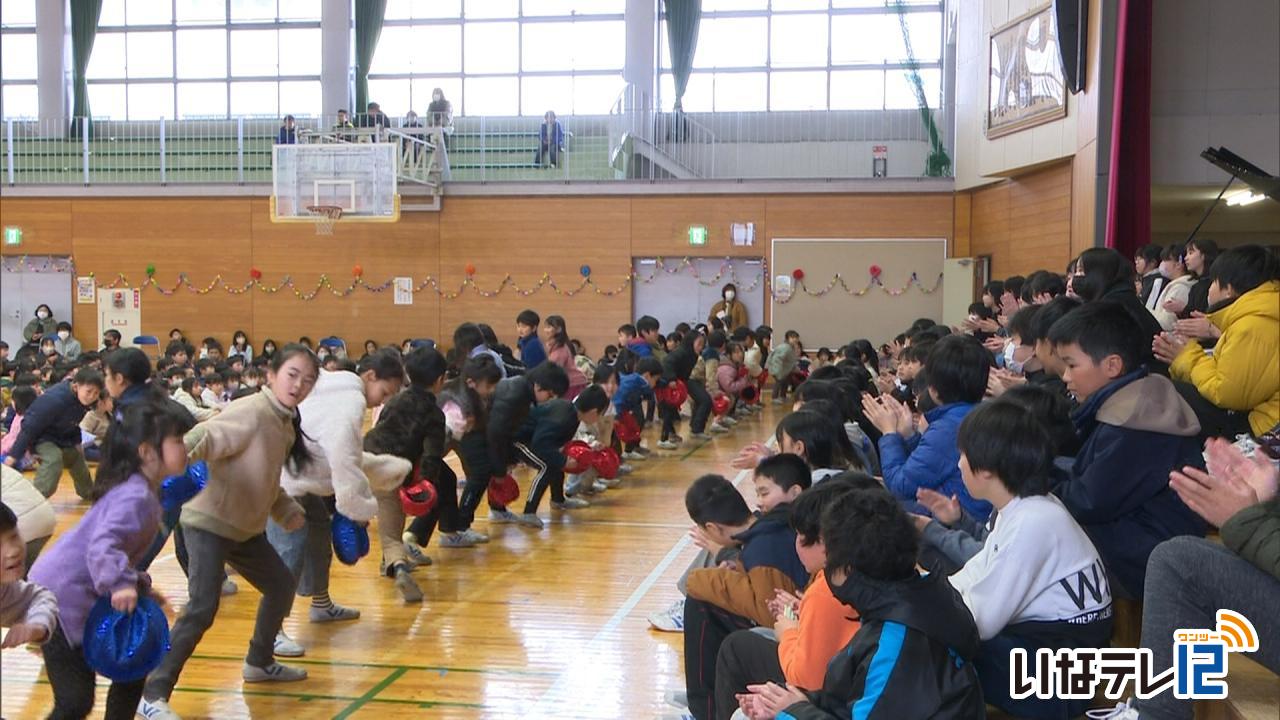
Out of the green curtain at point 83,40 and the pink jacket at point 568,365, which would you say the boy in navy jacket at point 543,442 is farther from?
the green curtain at point 83,40

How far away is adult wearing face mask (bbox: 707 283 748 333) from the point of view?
18438 mm

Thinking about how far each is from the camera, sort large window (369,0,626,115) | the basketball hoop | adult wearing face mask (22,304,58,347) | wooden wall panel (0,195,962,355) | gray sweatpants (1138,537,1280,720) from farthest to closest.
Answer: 1. large window (369,0,626,115)
2. adult wearing face mask (22,304,58,347)
3. wooden wall panel (0,195,962,355)
4. the basketball hoop
5. gray sweatpants (1138,537,1280,720)

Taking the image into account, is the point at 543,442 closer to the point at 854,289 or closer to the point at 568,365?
the point at 568,365

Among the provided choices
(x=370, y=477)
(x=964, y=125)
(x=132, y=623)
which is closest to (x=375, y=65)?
(x=964, y=125)

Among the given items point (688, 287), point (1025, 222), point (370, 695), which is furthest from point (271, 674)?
point (688, 287)

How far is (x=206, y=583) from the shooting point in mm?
4430

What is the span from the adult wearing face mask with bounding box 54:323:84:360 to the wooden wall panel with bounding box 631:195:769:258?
8.79 meters

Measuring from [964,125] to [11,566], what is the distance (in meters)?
15.9

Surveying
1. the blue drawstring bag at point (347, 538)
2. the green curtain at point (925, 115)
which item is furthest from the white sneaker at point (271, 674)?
the green curtain at point (925, 115)

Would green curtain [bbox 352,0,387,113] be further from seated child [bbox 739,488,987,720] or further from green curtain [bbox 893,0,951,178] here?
seated child [bbox 739,488,987,720]

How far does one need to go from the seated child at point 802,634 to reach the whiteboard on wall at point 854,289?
15068mm

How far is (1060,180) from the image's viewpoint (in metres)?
13.5

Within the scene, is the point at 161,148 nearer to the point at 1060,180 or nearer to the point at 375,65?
the point at 375,65

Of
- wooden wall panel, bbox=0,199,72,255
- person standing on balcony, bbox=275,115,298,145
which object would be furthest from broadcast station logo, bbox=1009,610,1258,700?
wooden wall panel, bbox=0,199,72,255
